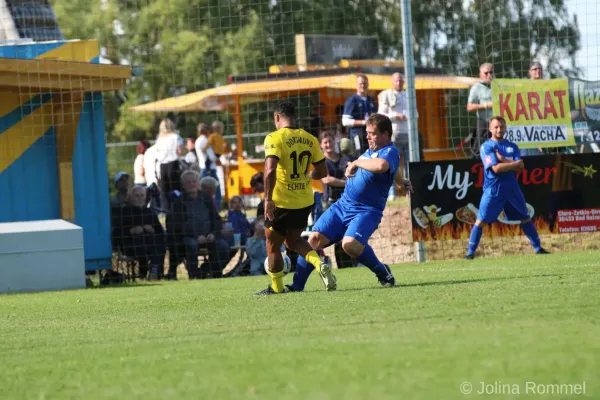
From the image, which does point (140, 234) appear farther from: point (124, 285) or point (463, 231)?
point (463, 231)

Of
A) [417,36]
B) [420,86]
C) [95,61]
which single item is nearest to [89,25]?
[417,36]

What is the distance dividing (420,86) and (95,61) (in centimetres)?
811

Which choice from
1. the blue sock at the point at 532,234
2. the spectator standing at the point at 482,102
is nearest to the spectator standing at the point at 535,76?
the spectator standing at the point at 482,102

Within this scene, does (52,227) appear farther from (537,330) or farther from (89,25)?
(89,25)

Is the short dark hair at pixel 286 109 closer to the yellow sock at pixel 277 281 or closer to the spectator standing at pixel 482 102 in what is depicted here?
the yellow sock at pixel 277 281

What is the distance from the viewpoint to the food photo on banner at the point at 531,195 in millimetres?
15500

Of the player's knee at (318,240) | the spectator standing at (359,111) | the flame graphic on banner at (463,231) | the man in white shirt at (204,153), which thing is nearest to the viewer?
the player's knee at (318,240)

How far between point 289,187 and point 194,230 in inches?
245

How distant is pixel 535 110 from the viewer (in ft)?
52.3

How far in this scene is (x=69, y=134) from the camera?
1593cm

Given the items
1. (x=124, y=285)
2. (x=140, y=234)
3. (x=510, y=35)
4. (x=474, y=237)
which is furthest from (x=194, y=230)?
(x=510, y=35)

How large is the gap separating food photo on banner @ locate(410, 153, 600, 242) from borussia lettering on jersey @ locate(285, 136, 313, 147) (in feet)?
18.4

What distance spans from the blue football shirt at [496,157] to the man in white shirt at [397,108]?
2.81 meters

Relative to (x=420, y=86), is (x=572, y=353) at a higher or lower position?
lower
